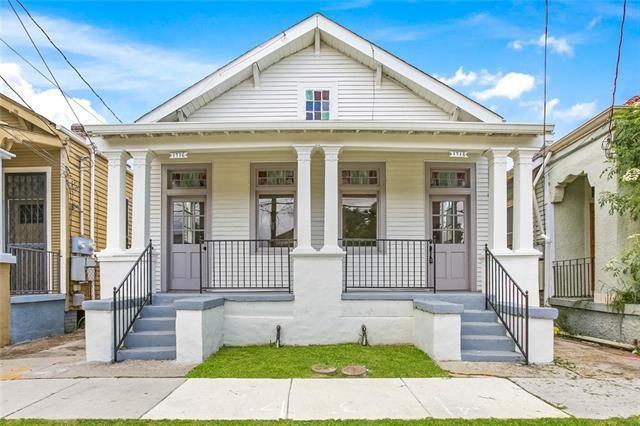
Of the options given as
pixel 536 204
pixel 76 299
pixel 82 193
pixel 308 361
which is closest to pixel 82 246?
pixel 76 299

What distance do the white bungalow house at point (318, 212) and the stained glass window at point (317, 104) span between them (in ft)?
0.11

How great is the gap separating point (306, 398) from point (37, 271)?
25.6ft

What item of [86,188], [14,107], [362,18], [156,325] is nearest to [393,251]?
[156,325]

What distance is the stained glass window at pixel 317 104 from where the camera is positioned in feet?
31.4

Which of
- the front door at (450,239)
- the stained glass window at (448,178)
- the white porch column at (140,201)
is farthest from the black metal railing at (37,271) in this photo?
the stained glass window at (448,178)

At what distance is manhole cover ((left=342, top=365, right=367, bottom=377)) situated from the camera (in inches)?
229

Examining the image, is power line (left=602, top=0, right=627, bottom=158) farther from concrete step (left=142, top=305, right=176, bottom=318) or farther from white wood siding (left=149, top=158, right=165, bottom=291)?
white wood siding (left=149, top=158, right=165, bottom=291)

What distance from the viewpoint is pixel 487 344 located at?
6891mm

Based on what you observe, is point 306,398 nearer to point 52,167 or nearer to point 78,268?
point 78,268

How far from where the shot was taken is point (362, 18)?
12125 millimetres

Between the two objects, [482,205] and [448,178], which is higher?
[448,178]

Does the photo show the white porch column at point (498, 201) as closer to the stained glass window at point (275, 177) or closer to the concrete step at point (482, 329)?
the concrete step at point (482, 329)

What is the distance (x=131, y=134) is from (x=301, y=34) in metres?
3.74

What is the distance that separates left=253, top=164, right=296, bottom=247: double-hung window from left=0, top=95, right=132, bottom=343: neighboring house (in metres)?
4.41
